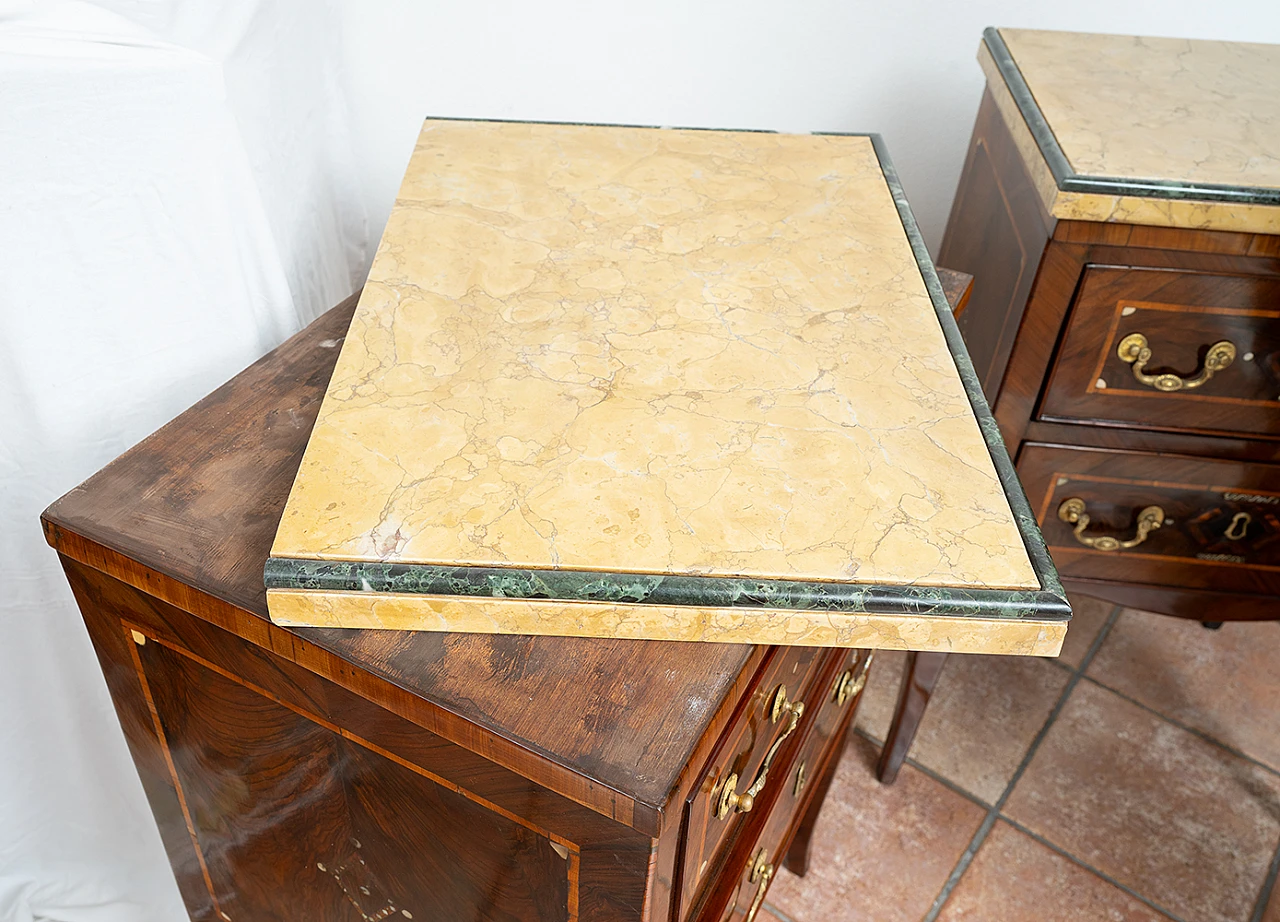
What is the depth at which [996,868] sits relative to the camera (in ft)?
3.90

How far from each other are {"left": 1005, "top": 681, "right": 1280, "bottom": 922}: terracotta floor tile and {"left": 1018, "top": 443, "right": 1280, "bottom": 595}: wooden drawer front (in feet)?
1.22

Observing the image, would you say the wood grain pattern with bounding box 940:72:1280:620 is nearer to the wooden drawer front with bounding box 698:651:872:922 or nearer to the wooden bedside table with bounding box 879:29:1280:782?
the wooden bedside table with bounding box 879:29:1280:782

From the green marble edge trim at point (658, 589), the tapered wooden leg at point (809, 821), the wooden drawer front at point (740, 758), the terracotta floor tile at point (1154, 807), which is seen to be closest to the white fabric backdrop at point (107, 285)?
the green marble edge trim at point (658, 589)

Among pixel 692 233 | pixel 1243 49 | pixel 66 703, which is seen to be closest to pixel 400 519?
pixel 692 233

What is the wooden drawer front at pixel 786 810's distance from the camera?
70cm

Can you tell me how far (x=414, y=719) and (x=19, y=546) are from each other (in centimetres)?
50

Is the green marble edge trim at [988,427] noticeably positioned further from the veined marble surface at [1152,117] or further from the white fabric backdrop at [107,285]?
the white fabric backdrop at [107,285]

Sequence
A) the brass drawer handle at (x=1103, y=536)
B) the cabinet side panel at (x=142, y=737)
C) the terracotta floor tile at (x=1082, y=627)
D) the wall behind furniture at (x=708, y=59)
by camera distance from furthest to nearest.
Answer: the terracotta floor tile at (x=1082, y=627) → the wall behind furniture at (x=708, y=59) → the brass drawer handle at (x=1103, y=536) → the cabinet side panel at (x=142, y=737)

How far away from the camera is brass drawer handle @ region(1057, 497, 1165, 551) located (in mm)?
999

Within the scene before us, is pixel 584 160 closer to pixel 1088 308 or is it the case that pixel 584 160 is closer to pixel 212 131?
pixel 212 131

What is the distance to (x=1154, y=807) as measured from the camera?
1272mm

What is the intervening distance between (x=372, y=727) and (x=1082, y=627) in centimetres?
128

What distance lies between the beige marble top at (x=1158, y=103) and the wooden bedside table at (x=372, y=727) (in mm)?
514

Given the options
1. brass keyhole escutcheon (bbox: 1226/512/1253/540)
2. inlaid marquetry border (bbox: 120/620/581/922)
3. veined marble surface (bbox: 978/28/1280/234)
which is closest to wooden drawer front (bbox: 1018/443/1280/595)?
brass keyhole escutcheon (bbox: 1226/512/1253/540)
